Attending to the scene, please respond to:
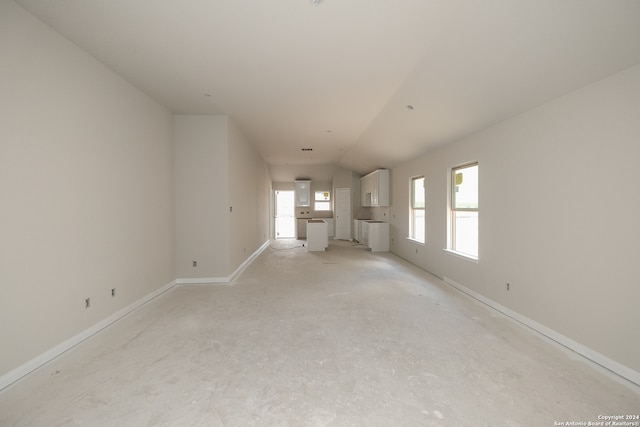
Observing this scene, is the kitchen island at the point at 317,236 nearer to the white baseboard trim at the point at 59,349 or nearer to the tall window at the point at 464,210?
the tall window at the point at 464,210

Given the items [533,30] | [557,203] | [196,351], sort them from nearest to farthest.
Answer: [533,30], [196,351], [557,203]

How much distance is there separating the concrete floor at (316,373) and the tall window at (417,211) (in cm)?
255

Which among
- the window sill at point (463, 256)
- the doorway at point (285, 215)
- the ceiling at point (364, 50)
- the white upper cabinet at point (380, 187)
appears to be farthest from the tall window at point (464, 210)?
the doorway at point (285, 215)

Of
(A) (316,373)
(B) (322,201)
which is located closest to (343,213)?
(B) (322,201)

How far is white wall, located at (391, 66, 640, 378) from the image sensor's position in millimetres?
1852

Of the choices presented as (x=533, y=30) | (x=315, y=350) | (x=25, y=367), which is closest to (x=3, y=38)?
(x=25, y=367)

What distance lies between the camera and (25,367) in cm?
189

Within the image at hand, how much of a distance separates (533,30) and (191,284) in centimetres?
505

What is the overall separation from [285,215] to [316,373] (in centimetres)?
909

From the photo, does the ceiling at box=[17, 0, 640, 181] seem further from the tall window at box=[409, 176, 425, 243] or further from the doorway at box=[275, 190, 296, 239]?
the doorway at box=[275, 190, 296, 239]

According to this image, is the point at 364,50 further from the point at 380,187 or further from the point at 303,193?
the point at 303,193

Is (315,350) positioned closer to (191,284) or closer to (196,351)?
(196,351)

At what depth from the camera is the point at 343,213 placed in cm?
981

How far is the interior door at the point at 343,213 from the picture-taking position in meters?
9.68
